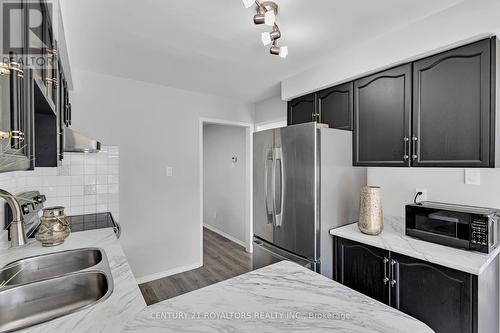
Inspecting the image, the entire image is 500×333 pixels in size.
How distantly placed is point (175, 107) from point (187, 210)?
1.31 m

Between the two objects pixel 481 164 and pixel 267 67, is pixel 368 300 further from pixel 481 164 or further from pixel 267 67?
pixel 267 67

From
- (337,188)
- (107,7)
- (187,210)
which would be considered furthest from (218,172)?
(107,7)

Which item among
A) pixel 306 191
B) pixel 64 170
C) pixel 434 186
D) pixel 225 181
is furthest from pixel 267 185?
pixel 225 181

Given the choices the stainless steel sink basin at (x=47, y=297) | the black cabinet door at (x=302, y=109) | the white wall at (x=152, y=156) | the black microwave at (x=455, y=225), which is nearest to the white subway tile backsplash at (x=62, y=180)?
the white wall at (x=152, y=156)

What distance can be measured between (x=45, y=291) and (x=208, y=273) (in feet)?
6.85

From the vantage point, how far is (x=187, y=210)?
3.00m

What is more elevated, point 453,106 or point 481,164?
point 453,106

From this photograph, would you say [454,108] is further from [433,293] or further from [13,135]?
[13,135]

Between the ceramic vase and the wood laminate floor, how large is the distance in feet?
5.87

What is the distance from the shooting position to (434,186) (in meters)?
1.83

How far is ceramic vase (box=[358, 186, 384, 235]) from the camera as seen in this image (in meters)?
1.70

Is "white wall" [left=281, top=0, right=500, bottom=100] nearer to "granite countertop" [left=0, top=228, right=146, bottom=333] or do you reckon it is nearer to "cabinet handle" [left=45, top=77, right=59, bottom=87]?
"cabinet handle" [left=45, top=77, right=59, bottom=87]

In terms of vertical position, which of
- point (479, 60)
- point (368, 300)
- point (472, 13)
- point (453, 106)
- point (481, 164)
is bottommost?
point (368, 300)

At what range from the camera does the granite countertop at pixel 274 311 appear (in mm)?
707
